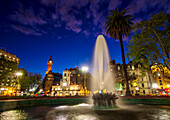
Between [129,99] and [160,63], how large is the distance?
31.9 ft

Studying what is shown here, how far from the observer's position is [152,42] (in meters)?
20.6

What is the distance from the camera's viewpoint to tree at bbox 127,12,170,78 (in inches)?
726

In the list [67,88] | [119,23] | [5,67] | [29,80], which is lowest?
[67,88]

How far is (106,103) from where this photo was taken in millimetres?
12312

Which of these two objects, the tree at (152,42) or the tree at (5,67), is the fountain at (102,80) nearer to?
the tree at (152,42)

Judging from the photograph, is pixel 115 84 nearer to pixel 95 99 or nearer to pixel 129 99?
pixel 129 99

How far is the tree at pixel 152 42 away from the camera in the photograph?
18.4 meters

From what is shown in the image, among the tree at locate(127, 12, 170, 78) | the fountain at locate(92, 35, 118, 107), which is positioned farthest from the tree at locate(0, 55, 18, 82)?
the tree at locate(127, 12, 170, 78)

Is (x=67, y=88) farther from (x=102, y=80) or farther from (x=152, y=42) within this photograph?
(x=152, y=42)

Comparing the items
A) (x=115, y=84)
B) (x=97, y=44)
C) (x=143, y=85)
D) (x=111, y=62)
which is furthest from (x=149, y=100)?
(x=111, y=62)

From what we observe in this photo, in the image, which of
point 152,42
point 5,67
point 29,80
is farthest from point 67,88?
point 152,42

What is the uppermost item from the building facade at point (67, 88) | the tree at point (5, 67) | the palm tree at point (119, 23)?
the palm tree at point (119, 23)

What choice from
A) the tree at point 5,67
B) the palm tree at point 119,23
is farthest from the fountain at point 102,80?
the tree at point 5,67

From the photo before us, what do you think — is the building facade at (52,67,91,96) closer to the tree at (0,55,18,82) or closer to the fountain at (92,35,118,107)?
the fountain at (92,35,118,107)
